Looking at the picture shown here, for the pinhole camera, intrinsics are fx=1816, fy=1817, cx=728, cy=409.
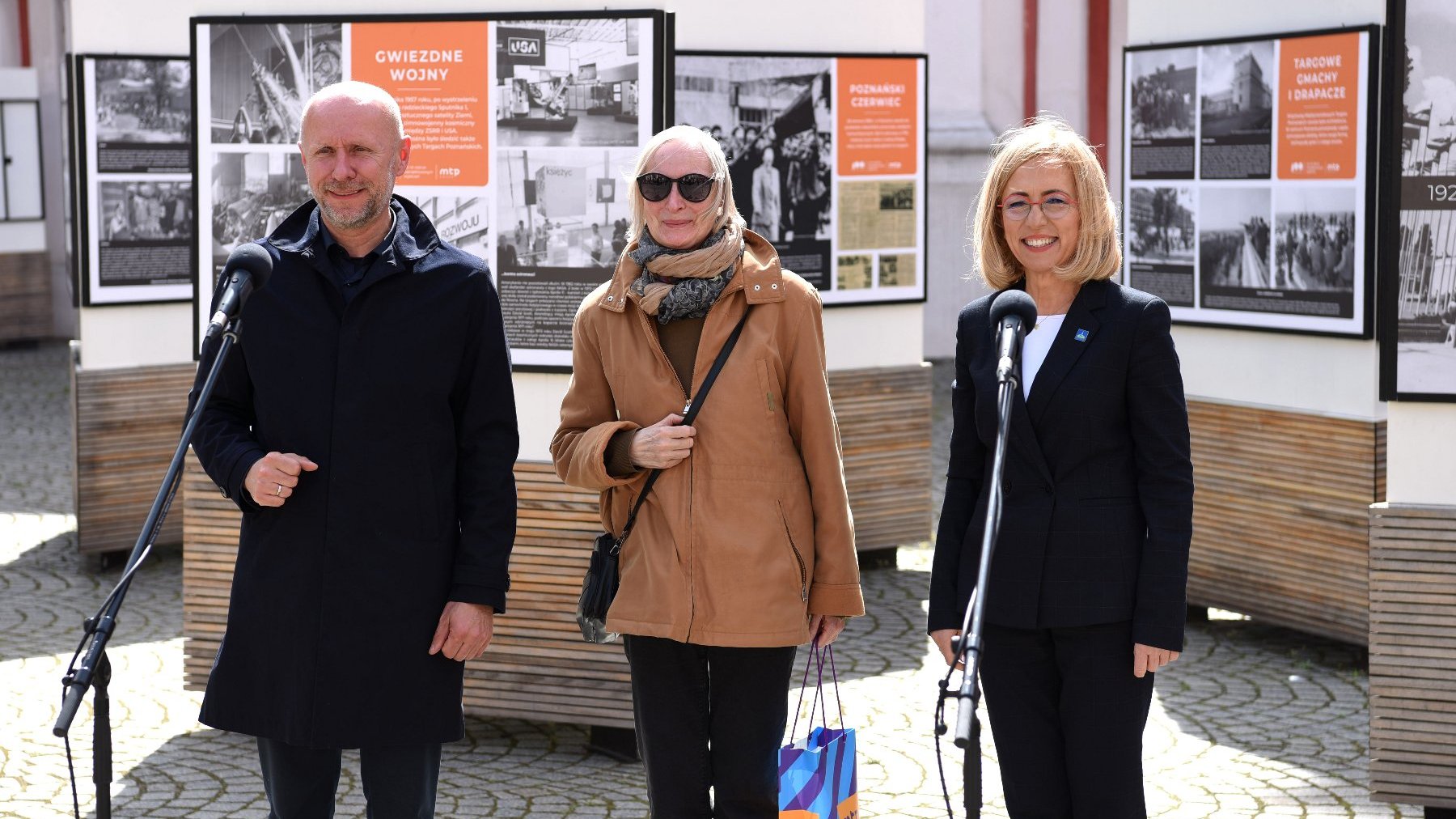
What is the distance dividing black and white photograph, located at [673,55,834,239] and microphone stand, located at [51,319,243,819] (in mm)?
6185

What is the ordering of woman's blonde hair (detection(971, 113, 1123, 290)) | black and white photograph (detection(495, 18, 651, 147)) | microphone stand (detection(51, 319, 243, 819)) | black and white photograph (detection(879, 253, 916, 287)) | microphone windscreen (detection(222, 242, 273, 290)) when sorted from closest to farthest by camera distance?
microphone stand (detection(51, 319, 243, 819)) → microphone windscreen (detection(222, 242, 273, 290)) → woman's blonde hair (detection(971, 113, 1123, 290)) → black and white photograph (detection(495, 18, 651, 147)) → black and white photograph (detection(879, 253, 916, 287))

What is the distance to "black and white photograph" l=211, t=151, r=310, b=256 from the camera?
6.51m

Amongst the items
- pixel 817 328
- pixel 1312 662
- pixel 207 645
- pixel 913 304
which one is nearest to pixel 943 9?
pixel 913 304

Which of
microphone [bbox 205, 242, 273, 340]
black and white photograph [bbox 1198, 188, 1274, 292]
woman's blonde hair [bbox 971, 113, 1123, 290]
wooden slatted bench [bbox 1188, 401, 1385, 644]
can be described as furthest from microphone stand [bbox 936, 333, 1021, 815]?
black and white photograph [bbox 1198, 188, 1274, 292]

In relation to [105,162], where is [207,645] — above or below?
below

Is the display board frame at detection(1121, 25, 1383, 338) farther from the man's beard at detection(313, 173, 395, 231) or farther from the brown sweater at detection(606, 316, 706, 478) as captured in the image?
the man's beard at detection(313, 173, 395, 231)

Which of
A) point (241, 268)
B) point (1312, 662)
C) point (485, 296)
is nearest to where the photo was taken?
point (241, 268)

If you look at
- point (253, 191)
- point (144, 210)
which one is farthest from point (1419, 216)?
point (144, 210)

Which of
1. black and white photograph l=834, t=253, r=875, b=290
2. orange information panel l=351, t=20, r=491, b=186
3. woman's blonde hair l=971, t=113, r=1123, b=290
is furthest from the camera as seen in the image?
black and white photograph l=834, t=253, r=875, b=290

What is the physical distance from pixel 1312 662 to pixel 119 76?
6.68 m

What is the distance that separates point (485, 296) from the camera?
3.97 metres

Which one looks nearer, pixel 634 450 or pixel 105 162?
pixel 634 450

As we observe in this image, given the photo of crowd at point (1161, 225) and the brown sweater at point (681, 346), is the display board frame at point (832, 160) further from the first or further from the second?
the brown sweater at point (681, 346)

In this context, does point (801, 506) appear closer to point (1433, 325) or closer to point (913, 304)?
point (1433, 325)
